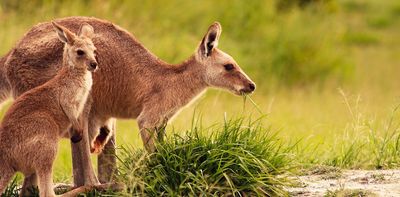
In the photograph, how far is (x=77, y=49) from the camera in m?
7.38

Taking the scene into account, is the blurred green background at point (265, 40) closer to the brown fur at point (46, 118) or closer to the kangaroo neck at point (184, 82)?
the kangaroo neck at point (184, 82)

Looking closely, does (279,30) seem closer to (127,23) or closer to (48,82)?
(127,23)

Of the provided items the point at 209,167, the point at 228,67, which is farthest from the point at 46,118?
the point at 228,67

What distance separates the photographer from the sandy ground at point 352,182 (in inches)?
285

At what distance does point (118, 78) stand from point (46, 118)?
1334mm

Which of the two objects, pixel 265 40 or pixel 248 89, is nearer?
pixel 248 89

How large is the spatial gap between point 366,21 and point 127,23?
14.2 m

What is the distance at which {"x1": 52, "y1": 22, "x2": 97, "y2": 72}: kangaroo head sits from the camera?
7.36 metres

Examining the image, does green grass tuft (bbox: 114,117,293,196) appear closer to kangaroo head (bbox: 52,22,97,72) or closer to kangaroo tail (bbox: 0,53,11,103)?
kangaroo head (bbox: 52,22,97,72)

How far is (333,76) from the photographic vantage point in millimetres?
21109

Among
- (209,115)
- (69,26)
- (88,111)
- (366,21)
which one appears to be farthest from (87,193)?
(366,21)

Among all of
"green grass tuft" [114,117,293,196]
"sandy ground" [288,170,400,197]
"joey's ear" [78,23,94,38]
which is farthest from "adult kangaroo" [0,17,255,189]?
"sandy ground" [288,170,400,197]

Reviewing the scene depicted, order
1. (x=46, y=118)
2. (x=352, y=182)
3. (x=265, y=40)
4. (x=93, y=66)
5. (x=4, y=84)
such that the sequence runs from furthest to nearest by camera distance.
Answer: (x=265, y=40)
(x=4, y=84)
(x=352, y=182)
(x=93, y=66)
(x=46, y=118)

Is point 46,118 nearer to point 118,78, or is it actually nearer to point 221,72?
point 118,78
